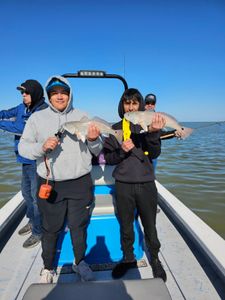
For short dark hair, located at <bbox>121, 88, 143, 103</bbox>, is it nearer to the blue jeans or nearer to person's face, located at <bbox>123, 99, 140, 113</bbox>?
person's face, located at <bbox>123, 99, 140, 113</bbox>

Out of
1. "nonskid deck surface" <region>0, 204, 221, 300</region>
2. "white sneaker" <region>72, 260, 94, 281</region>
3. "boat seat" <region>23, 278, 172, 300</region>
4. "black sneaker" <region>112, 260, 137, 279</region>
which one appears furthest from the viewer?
"black sneaker" <region>112, 260, 137, 279</region>

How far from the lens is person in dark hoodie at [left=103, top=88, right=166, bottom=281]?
2.93 m

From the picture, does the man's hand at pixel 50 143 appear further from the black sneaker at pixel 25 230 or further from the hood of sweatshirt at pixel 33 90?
the black sneaker at pixel 25 230

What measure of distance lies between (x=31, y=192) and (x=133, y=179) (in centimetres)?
168

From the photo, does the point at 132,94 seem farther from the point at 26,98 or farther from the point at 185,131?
the point at 26,98

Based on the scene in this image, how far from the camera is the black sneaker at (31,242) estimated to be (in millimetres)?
3748

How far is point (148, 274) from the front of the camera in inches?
124

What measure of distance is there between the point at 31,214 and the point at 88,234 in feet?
3.40

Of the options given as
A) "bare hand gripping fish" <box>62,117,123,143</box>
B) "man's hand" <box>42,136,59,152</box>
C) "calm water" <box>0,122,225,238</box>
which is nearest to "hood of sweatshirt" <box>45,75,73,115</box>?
"bare hand gripping fish" <box>62,117,123,143</box>

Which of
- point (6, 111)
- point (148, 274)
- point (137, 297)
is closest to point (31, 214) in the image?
point (6, 111)

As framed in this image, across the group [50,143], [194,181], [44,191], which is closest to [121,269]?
[44,191]

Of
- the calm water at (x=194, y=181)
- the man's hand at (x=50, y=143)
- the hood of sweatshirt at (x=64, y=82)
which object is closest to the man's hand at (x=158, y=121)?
the hood of sweatshirt at (x=64, y=82)

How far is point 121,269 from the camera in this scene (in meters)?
3.11

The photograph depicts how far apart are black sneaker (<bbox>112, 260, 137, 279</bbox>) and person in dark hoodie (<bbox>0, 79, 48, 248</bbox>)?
137 centimetres
